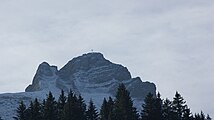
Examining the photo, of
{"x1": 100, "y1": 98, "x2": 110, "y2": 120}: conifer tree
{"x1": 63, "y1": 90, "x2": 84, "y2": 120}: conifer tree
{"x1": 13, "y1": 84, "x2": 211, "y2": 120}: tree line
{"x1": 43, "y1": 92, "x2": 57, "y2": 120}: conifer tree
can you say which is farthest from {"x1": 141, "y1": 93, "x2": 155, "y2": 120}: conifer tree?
{"x1": 43, "y1": 92, "x2": 57, "y2": 120}: conifer tree

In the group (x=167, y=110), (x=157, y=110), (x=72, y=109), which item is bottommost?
(x=157, y=110)

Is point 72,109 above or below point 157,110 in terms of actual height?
above

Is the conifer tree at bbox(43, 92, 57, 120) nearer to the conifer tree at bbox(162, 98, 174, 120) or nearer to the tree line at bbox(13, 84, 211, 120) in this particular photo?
the tree line at bbox(13, 84, 211, 120)

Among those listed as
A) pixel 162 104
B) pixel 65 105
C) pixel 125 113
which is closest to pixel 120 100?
pixel 125 113

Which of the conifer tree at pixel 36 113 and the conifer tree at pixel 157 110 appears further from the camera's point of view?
the conifer tree at pixel 157 110

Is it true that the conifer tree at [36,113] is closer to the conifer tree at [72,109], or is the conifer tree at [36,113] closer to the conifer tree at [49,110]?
the conifer tree at [49,110]

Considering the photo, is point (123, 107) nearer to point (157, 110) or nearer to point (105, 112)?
point (105, 112)

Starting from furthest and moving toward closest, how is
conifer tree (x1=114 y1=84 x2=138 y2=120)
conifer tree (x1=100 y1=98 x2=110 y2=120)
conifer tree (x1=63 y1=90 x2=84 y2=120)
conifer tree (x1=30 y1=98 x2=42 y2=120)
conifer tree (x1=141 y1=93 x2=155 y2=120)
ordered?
conifer tree (x1=100 y1=98 x2=110 y2=120)
conifer tree (x1=141 y1=93 x2=155 y2=120)
conifer tree (x1=30 y1=98 x2=42 y2=120)
conifer tree (x1=63 y1=90 x2=84 y2=120)
conifer tree (x1=114 y1=84 x2=138 y2=120)

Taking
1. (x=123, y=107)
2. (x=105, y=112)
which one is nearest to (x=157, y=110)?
(x=123, y=107)

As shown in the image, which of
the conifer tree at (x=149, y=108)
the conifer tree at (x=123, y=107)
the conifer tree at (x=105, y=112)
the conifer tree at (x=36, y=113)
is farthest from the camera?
the conifer tree at (x=105, y=112)

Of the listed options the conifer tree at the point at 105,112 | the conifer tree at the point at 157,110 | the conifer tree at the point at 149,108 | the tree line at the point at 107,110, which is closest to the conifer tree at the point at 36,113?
the tree line at the point at 107,110

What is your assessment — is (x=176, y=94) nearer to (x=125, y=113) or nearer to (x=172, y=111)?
(x=172, y=111)

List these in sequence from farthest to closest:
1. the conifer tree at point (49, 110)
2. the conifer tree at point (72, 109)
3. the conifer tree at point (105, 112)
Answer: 1. the conifer tree at point (105, 112)
2. the conifer tree at point (49, 110)
3. the conifer tree at point (72, 109)

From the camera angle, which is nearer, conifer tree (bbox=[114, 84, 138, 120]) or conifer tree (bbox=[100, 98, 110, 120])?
conifer tree (bbox=[114, 84, 138, 120])
